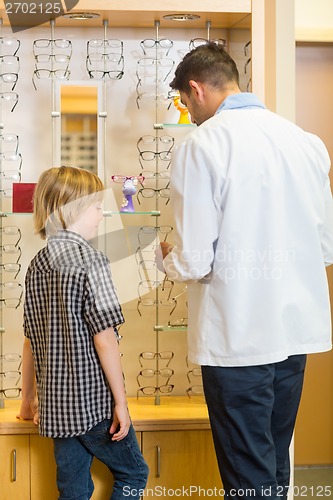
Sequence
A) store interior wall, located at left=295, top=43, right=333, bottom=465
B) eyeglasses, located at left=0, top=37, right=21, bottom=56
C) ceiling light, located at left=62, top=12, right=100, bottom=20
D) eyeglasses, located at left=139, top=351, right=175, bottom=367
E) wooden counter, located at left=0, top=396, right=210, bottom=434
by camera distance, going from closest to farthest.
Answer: wooden counter, located at left=0, top=396, right=210, bottom=434 → ceiling light, located at left=62, top=12, right=100, bottom=20 → eyeglasses, located at left=0, top=37, right=21, bottom=56 → eyeglasses, located at left=139, top=351, right=175, bottom=367 → store interior wall, located at left=295, top=43, right=333, bottom=465

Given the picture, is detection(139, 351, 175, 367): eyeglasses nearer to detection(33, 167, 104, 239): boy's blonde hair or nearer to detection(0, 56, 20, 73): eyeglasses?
detection(33, 167, 104, 239): boy's blonde hair

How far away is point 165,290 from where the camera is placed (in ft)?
9.37

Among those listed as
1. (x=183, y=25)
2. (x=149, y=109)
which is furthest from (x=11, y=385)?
(x=183, y=25)

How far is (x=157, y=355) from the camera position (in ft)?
9.45

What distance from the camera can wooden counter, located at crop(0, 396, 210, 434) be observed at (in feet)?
8.29

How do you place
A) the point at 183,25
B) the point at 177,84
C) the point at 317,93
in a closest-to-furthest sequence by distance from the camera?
the point at 177,84
the point at 183,25
the point at 317,93

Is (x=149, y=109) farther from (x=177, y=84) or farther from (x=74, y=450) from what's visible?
(x=74, y=450)

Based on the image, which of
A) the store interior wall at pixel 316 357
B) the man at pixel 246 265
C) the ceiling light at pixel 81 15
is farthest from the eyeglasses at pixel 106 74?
the store interior wall at pixel 316 357

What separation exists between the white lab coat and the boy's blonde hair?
39 cm

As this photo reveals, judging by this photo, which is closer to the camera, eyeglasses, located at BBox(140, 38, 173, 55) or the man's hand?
the man's hand

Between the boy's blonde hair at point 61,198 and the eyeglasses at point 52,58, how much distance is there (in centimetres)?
69

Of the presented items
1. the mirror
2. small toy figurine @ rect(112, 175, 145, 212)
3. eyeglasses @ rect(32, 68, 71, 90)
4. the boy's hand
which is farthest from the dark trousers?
eyeglasses @ rect(32, 68, 71, 90)

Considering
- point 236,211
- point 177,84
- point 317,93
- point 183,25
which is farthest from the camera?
A: point 317,93

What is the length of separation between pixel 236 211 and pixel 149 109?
1.09 metres
